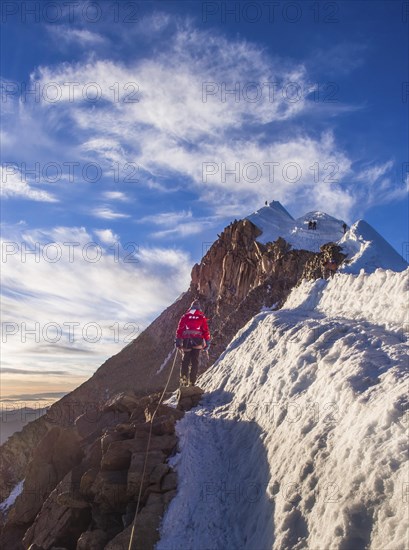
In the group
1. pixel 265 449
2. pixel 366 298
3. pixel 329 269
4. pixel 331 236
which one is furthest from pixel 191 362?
pixel 331 236

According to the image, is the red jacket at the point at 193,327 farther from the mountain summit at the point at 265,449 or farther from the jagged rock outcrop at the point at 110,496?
the jagged rock outcrop at the point at 110,496

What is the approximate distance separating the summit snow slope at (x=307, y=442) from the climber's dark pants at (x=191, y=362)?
2.05 m

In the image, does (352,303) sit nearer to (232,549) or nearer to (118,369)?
(232,549)

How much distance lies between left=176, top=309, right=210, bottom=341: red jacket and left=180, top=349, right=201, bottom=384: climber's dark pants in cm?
A: 57

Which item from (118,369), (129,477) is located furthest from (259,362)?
(118,369)

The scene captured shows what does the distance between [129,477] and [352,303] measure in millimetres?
7678

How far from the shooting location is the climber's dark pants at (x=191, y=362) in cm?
1557

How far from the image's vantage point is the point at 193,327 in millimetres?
15477

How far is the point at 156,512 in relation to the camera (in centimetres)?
862

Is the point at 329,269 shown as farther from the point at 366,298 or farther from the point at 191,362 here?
the point at 191,362

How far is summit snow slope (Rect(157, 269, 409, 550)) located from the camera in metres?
6.07

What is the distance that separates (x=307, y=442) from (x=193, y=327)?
8.05m

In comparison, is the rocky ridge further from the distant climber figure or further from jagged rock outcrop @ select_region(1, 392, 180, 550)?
the distant climber figure

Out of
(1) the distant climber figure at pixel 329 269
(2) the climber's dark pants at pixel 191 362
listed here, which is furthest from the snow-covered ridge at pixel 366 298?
(2) the climber's dark pants at pixel 191 362
